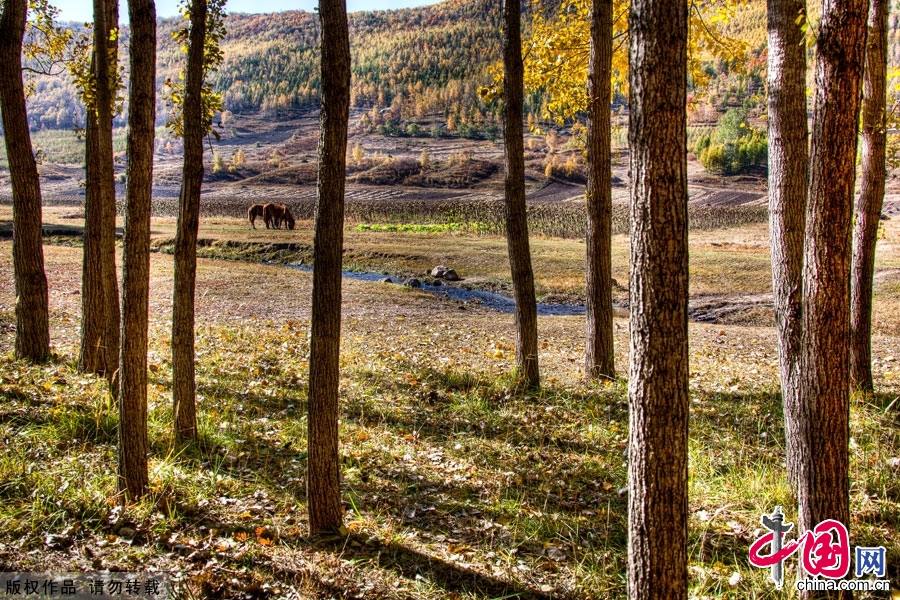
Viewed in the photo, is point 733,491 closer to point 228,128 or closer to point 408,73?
point 228,128

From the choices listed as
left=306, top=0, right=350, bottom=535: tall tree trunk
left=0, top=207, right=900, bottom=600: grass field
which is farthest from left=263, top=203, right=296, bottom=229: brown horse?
left=306, top=0, right=350, bottom=535: tall tree trunk

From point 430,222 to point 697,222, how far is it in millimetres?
17244

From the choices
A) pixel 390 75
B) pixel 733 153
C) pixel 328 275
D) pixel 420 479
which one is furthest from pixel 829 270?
pixel 390 75

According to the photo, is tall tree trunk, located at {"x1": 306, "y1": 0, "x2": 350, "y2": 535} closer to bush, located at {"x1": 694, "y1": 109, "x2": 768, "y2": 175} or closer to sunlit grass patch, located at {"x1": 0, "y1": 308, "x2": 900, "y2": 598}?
sunlit grass patch, located at {"x1": 0, "y1": 308, "x2": 900, "y2": 598}

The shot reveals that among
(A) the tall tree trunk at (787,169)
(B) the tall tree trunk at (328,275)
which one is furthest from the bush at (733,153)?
(B) the tall tree trunk at (328,275)

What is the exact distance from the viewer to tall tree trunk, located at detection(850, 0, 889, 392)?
6.71 m

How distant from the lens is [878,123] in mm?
6742

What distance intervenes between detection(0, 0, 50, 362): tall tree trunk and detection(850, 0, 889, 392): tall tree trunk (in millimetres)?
9661

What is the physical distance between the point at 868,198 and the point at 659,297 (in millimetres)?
5664

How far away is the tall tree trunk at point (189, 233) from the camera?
5.41 meters

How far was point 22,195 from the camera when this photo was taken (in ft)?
27.6

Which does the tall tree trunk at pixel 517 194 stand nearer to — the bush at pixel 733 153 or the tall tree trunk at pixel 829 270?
the tall tree trunk at pixel 829 270

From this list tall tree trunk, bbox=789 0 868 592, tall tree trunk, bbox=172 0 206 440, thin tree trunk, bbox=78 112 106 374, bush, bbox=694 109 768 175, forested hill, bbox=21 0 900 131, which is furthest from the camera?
forested hill, bbox=21 0 900 131

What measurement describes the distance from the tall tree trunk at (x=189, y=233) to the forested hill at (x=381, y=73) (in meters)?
118
